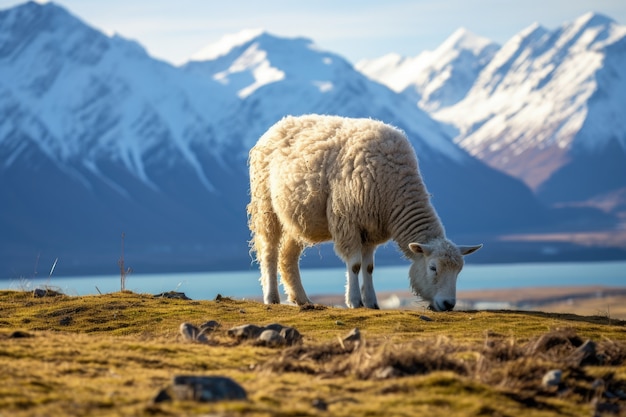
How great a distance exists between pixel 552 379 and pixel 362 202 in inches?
387

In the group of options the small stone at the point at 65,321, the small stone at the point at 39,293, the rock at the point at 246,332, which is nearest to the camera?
the rock at the point at 246,332

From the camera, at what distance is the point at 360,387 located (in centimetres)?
1183

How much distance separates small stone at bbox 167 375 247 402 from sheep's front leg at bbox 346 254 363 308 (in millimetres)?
11163

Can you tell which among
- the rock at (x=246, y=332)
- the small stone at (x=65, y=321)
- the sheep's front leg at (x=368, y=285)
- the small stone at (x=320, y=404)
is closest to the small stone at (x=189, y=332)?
the rock at (x=246, y=332)

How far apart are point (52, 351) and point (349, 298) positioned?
9531 millimetres

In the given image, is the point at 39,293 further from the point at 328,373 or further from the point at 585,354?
the point at 585,354

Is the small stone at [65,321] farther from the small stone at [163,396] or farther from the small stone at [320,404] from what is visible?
the small stone at [320,404]

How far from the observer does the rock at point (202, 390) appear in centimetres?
1048

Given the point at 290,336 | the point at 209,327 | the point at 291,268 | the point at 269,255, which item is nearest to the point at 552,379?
the point at 290,336

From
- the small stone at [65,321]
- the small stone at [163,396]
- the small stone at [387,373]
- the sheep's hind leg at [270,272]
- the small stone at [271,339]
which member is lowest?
the small stone at [163,396]

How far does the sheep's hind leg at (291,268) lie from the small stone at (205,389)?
13745 mm

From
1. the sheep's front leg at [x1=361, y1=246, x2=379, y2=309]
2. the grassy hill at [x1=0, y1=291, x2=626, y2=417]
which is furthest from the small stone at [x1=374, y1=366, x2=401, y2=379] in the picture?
the sheep's front leg at [x1=361, y1=246, x2=379, y2=309]

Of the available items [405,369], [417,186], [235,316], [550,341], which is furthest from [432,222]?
[405,369]

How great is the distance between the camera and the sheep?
21.2 metres
